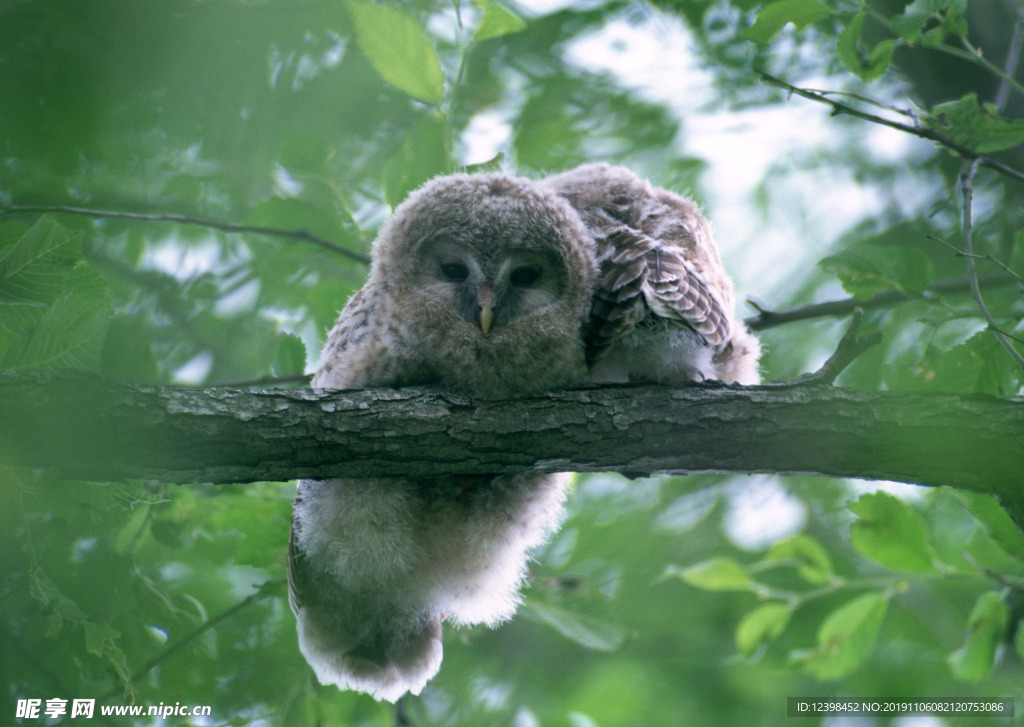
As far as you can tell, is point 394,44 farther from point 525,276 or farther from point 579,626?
point 579,626

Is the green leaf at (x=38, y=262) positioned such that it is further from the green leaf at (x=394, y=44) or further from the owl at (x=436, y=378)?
the green leaf at (x=394, y=44)

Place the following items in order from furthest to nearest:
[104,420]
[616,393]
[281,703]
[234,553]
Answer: [234,553] < [281,703] < [616,393] < [104,420]

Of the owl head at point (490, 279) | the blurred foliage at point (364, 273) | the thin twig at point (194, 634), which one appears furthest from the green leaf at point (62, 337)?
the thin twig at point (194, 634)

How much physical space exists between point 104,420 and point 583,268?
1.30m

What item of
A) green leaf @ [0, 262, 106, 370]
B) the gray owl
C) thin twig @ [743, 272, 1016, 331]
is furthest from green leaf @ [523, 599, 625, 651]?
green leaf @ [0, 262, 106, 370]

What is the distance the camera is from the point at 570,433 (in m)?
1.97

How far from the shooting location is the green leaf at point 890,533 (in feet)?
7.86

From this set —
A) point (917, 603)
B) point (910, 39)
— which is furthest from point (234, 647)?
point (917, 603)

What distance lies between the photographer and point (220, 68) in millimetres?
2088

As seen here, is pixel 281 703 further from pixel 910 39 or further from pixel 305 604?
pixel 910 39

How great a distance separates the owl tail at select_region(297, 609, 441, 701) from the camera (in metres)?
2.35

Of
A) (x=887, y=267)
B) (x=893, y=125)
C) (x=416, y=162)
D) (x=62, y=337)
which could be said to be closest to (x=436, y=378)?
(x=416, y=162)

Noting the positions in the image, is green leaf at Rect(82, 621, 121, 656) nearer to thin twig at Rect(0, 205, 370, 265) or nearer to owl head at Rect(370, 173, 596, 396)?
owl head at Rect(370, 173, 596, 396)

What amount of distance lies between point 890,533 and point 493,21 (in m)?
1.99
